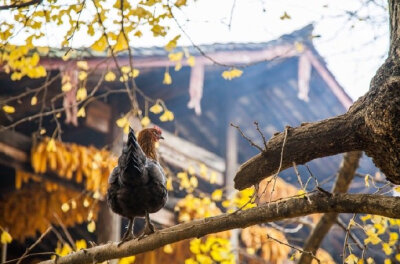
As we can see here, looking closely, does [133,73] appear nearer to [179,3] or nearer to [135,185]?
[179,3]

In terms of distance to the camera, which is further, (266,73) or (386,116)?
(266,73)

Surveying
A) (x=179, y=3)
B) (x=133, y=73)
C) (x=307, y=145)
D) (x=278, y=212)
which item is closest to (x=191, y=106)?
(x=133, y=73)

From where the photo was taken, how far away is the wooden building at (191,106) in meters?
7.43

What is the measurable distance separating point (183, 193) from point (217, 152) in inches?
57.5

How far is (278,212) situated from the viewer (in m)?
2.68

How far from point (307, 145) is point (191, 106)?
5.04 m

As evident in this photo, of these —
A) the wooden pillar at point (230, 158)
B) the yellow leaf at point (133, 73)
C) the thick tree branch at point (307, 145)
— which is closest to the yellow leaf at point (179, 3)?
the yellow leaf at point (133, 73)

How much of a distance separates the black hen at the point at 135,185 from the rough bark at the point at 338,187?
60.5 inches

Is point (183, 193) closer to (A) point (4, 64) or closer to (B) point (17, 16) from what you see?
(A) point (4, 64)

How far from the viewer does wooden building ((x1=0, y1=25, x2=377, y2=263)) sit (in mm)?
7434

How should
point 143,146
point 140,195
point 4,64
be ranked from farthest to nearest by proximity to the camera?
point 4,64, point 143,146, point 140,195

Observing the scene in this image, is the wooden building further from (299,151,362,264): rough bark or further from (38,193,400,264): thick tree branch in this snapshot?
(38,193,400,264): thick tree branch

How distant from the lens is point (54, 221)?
27.0 ft

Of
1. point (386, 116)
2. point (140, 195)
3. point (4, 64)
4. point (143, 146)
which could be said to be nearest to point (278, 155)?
point (386, 116)
